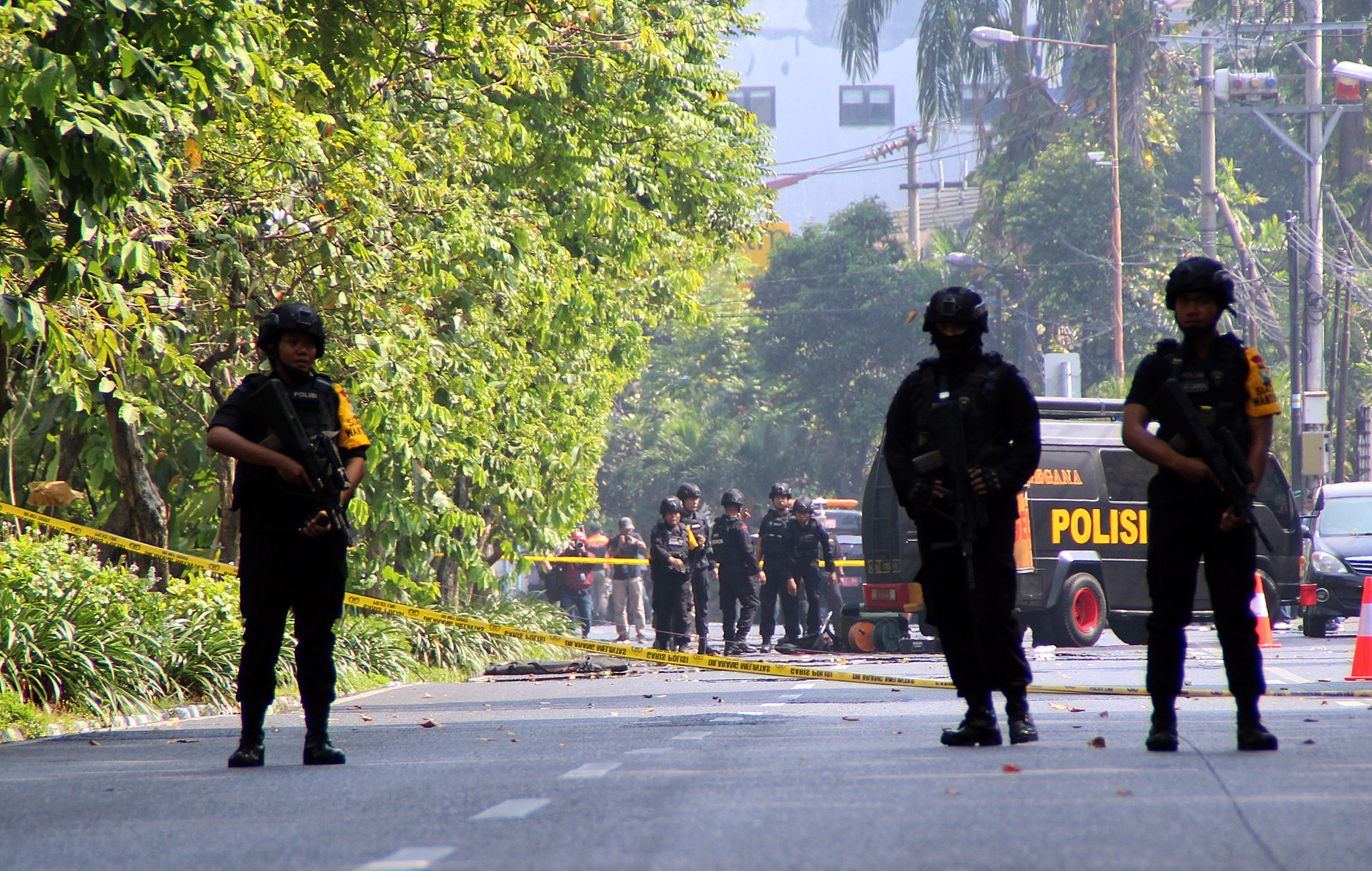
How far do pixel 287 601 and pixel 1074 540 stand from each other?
15.1m

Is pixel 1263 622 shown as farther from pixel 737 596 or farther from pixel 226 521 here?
pixel 226 521

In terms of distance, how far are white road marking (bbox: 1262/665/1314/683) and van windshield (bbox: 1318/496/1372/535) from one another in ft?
32.0

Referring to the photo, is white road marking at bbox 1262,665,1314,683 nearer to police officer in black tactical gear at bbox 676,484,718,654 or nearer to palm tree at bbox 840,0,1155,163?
police officer in black tactical gear at bbox 676,484,718,654

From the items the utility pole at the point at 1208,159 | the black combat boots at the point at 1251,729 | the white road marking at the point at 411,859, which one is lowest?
the white road marking at the point at 411,859

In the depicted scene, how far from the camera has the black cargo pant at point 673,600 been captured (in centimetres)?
2167

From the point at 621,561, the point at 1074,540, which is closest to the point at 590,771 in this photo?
the point at 1074,540

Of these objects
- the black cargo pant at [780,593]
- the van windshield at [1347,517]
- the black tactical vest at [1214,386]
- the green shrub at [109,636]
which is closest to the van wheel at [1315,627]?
the van windshield at [1347,517]

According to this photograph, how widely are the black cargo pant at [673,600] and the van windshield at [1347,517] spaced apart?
9.31m

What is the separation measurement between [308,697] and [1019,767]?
2801 millimetres

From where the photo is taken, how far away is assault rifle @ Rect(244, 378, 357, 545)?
7656mm

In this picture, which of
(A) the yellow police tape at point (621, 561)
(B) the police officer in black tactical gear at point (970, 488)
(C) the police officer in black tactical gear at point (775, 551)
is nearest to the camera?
(B) the police officer in black tactical gear at point (970, 488)

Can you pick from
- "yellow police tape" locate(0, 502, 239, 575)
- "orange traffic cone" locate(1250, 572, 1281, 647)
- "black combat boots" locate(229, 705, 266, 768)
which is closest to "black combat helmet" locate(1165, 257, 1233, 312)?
"black combat boots" locate(229, 705, 266, 768)

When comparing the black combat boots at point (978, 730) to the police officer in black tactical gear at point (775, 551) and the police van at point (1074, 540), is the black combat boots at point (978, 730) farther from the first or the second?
the police officer in black tactical gear at point (775, 551)

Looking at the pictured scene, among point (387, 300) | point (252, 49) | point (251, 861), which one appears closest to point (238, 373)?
point (387, 300)
